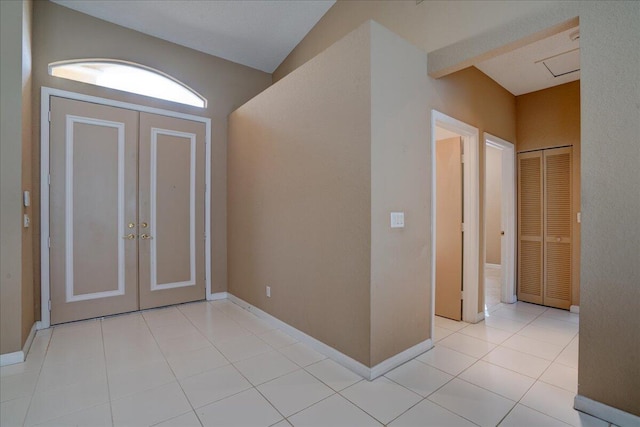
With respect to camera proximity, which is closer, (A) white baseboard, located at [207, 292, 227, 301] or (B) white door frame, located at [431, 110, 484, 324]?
(B) white door frame, located at [431, 110, 484, 324]

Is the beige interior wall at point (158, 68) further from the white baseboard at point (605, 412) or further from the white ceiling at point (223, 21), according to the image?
the white baseboard at point (605, 412)

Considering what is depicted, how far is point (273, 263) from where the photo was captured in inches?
132

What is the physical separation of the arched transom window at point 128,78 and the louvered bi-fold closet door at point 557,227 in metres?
4.93

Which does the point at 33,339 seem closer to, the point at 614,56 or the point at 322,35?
the point at 322,35

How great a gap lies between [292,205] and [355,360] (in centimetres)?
153

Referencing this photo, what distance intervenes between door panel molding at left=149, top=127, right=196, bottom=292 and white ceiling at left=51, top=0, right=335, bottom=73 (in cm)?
126

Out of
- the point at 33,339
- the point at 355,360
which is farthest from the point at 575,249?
the point at 33,339

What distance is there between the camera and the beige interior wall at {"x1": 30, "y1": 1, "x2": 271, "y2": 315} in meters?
3.21

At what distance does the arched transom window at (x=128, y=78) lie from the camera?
11.3 ft

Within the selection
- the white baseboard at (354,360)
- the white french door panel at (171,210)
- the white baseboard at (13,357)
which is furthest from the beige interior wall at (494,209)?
the white baseboard at (13,357)

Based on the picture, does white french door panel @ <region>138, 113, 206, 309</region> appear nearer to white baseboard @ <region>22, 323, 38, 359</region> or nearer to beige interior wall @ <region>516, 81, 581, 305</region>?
white baseboard @ <region>22, 323, 38, 359</region>

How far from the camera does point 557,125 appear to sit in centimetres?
401

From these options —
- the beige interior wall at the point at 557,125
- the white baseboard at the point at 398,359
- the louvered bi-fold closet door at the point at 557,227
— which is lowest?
the white baseboard at the point at 398,359

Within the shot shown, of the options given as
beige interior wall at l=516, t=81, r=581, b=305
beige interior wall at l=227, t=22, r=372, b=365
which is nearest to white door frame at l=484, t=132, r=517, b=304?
beige interior wall at l=516, t=81, r=581, b=305
